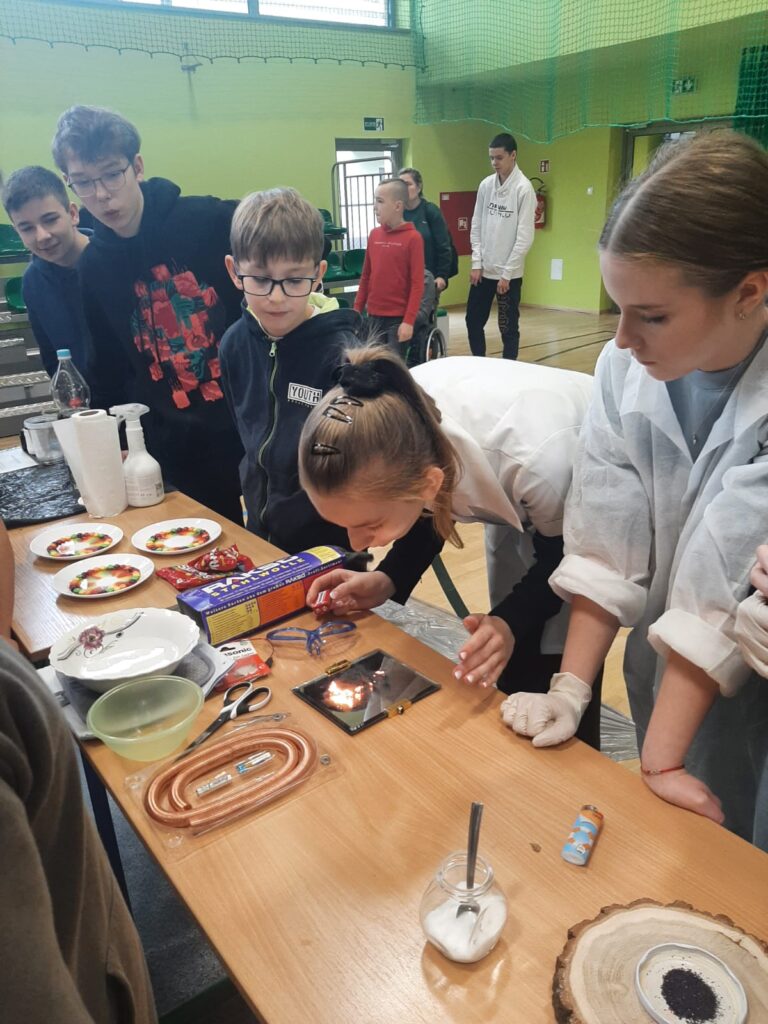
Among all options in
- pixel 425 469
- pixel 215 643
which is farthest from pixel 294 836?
pixel 425 469

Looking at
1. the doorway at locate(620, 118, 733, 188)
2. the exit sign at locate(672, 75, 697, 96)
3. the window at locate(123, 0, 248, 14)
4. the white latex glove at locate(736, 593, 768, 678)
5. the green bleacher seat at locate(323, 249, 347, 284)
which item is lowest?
the white latex glove at locate(736, 593, 768, 678)

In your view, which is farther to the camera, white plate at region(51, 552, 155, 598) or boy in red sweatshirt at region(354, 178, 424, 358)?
boy in red sweatshirt at region(354, 178, 424, 358)

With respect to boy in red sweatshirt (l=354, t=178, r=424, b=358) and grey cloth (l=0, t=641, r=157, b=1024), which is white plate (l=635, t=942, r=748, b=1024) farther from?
boy in red sweatshirt (l=354, t=178, r=424, b=358)

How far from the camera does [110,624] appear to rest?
1206 millimetres

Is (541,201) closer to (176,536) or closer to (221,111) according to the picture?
(221,111)

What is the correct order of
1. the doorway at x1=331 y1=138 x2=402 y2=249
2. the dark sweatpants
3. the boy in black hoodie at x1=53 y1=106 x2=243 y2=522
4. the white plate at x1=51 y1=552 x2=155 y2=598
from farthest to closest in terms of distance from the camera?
the doorway at x1=331 y1=138 x2=402 y2=249 → the dark sweatpants → the boy in black hoodie at x1=53 y1=106 x2=243 y2=522 → the white plate at x1=51 y1=552 x2=155 y2=598

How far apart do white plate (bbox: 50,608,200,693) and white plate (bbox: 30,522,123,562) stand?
1.34 feet

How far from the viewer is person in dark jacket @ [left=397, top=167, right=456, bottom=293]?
17.7ft

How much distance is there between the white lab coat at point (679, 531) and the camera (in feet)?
2.89

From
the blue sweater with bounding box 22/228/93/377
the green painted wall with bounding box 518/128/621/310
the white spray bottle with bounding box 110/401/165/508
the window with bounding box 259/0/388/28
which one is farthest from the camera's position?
the green painted wall with bounding box 518/128/621/310

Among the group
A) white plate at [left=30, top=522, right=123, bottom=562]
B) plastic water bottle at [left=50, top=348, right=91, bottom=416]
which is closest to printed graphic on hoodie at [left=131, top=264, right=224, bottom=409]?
plastic water bottle at [left=50, top=348, right=91, bottom=416]

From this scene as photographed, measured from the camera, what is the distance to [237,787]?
914 mm

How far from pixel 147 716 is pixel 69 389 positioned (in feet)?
4.37

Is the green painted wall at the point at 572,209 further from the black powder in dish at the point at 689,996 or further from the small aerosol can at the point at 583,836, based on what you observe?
the black powder in dish at the point at 689,996
